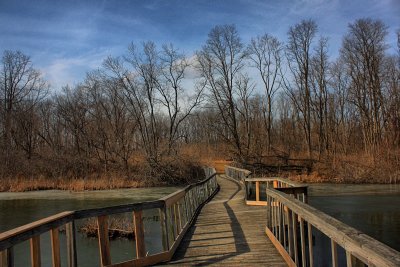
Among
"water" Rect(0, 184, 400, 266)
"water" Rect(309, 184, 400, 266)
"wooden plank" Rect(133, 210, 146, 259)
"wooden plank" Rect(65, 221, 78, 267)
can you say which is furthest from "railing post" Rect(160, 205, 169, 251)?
"water" Rect(309, 184, 400, 266)

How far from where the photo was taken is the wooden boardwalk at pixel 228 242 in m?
6.51

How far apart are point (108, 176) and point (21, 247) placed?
70.7ft

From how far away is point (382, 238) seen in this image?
12.4 metres

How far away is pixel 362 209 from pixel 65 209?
1322 cm

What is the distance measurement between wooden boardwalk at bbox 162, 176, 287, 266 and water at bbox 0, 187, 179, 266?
1.98 meters

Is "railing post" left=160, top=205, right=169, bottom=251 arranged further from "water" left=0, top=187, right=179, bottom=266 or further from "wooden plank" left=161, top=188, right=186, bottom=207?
"water" left=0, top=187, right=179, bottom=266

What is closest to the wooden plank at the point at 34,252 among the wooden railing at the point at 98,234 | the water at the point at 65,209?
the wooden railing at the point at 98,234

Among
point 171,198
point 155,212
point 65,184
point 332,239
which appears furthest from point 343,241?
point 65,184

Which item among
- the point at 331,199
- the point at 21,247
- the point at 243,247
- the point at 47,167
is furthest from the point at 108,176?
the point at 243,247

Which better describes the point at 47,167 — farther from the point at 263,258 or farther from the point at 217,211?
the point at 263,258

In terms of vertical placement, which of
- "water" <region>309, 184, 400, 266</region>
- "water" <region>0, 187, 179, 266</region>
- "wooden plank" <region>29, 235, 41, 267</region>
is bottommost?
"water" <region>309, 184, 400, 266</region>

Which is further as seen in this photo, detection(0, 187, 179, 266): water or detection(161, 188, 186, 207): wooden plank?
detection(0, 187, 179, 266): water

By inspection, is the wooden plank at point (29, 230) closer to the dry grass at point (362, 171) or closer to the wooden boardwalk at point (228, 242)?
the wooden boardwalk at point (228, 242)

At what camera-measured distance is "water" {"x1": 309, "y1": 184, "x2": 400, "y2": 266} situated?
11.8 metres
